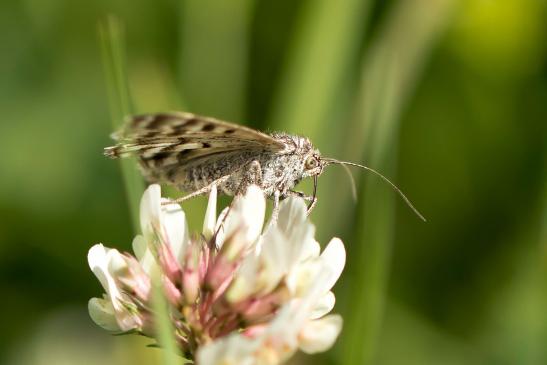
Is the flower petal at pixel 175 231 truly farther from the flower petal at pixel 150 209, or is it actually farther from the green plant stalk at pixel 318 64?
the green plant stalk at pixel 318 64

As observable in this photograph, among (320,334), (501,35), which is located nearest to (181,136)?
(320,334)

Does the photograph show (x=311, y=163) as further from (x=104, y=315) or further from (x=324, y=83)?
(x=324, y=83)

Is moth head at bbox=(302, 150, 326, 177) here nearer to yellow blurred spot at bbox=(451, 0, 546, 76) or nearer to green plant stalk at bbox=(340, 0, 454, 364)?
green plant stalk at bbox=(340, 0, 454, 364)

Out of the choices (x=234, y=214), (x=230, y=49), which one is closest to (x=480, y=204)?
(x=230, y=49)

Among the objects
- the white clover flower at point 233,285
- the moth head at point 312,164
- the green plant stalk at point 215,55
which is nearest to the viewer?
the white clover flower at point 233,285

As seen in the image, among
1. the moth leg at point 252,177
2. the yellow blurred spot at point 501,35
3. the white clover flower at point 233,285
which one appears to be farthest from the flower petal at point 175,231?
the yellow blurred spot at point 501,35

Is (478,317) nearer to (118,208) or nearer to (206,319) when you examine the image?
(118,208)

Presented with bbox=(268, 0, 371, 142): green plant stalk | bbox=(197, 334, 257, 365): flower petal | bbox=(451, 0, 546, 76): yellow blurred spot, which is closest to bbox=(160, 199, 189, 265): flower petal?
bbox=(197, 334, 257, 365): flower petal
